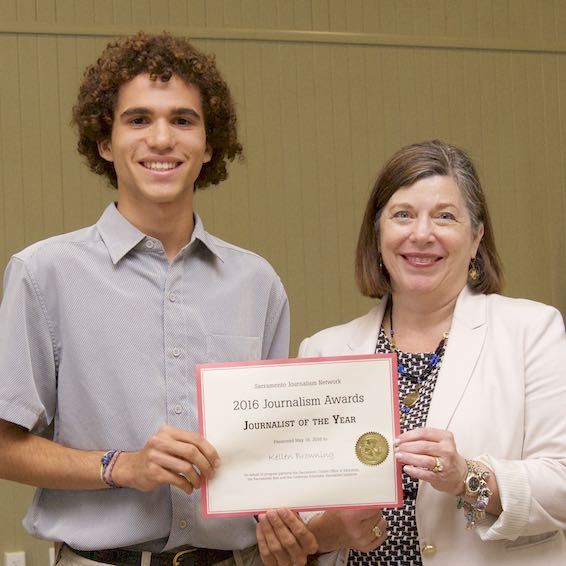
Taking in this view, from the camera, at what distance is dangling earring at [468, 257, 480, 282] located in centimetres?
249

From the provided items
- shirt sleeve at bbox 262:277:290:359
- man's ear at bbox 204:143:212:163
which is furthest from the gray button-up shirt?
man's ear at bbox 204:143:212:163

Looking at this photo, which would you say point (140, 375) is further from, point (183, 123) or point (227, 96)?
point (227, 96)

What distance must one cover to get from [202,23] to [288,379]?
12.2ft

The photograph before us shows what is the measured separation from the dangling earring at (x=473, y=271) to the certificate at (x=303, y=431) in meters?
0.51

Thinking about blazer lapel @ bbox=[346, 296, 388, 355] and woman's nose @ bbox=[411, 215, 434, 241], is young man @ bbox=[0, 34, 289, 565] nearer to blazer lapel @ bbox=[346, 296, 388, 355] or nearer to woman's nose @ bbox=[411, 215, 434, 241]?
blazer lapel @ bbox=[346, 296, 388, 355]

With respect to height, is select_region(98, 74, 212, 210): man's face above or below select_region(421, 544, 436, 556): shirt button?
above

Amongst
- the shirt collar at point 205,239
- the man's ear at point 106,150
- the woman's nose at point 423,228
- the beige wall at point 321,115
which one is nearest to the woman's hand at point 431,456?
the woman's nose at point 423,228

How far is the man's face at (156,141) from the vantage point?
7.29ft

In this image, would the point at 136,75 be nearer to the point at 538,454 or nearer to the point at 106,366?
the point at 106,366

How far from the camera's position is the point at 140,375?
215cm

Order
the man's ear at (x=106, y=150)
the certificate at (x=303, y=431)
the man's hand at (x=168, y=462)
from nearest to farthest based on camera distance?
the man's hand at (x=168, y=462) < the certificate at (x=303, y=431) < the man's ear at (x=106, y=150)

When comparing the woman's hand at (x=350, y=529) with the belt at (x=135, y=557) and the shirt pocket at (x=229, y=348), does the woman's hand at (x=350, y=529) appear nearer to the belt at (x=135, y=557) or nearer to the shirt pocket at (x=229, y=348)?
the belt at (x=135, y=557)

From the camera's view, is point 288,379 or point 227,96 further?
point 227,96

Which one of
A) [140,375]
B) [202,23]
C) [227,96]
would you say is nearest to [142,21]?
[202,23]
